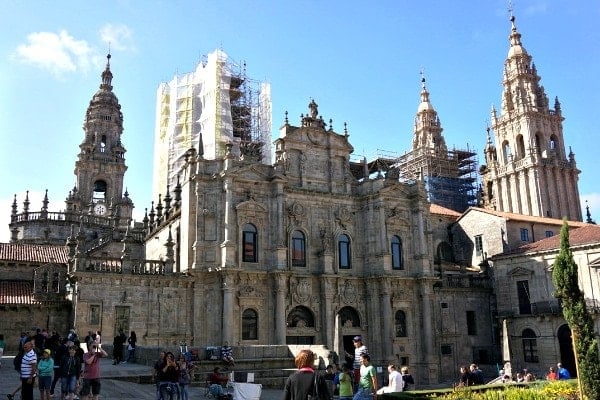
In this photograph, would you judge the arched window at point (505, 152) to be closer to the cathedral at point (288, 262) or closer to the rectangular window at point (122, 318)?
the cathedral at point (288, 262)

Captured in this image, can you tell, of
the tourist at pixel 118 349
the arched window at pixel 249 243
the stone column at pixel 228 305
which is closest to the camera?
the tourist at pixel 118 349

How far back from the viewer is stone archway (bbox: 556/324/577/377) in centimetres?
3606

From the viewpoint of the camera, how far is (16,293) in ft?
108

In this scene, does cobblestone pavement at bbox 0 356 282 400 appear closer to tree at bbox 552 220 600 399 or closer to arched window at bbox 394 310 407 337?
tree at bbox 552 220 600 399

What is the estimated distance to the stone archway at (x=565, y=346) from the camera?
36062 millimetres

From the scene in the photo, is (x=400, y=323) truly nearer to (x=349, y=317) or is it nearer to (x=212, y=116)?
(x=349, y=317)

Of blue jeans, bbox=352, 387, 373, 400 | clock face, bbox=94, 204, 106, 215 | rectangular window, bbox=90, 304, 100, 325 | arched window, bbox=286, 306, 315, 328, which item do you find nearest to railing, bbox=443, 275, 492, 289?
arched window, bbox=286, 306, 315, 328

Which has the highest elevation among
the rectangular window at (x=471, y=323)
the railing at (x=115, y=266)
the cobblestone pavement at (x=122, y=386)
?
the railing at (x=115, y=266)

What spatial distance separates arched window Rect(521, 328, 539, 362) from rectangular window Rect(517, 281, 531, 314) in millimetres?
1387

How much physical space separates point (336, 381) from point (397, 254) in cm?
1976

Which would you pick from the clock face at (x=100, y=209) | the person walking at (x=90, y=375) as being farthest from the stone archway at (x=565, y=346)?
the clock face at (x=100, y=209)

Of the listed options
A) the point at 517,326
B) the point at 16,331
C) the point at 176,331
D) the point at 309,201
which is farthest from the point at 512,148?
the point at 16,331

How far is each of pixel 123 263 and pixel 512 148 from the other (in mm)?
48339

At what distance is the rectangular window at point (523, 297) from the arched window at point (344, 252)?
42.5 feet
